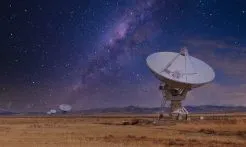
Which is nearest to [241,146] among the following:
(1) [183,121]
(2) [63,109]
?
(1) [183,121]

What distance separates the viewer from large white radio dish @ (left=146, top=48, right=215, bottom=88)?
76.4m

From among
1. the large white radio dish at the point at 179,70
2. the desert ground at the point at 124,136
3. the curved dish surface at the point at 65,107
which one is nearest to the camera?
the desert ground at the point at 124,136

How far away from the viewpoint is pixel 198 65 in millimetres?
80312

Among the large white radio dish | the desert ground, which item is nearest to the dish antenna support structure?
the large white radio dish

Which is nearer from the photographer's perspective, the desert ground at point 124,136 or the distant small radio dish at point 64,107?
the desert ground at point 124,136

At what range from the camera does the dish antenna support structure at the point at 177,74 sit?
7656cm

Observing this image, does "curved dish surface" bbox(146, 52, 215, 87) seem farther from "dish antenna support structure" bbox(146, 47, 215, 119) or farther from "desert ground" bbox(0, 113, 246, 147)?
"desert ground" bbox(0, 113, 246, 147)

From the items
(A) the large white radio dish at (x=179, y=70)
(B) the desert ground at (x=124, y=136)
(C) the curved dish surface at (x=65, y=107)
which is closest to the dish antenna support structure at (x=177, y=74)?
(A) the large white radio dish at (x=179, y=70)

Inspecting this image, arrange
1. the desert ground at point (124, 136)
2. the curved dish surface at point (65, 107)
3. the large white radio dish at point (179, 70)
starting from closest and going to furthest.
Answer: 1. the desert ground at point (124, 136)
2. the large white radio dish at point (179, 70)
3. the curved dish surface at point (65, 107)

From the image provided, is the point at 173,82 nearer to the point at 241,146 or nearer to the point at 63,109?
the point at 241,146

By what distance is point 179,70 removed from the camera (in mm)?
79188

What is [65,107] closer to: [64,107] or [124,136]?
[64,107]

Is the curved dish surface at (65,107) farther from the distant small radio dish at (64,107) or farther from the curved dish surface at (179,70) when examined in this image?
the curved dish surface at (179,70)

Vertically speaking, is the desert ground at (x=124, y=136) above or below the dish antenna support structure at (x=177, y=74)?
below
